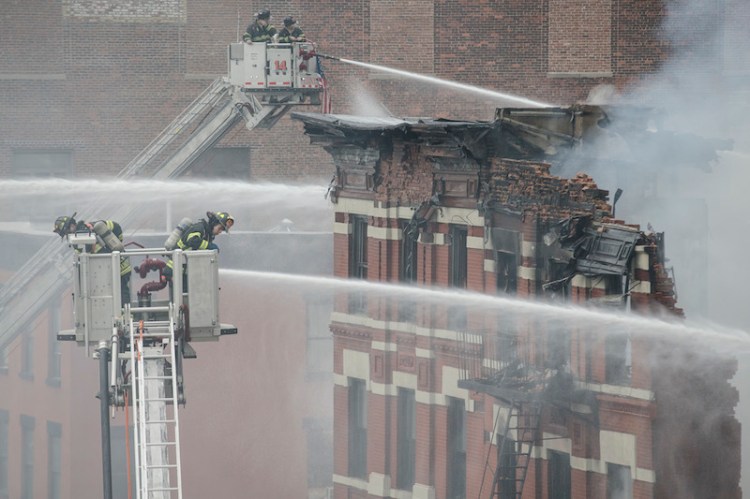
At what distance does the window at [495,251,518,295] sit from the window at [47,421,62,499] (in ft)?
59.9

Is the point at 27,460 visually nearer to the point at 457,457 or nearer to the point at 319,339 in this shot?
the point at 319,339

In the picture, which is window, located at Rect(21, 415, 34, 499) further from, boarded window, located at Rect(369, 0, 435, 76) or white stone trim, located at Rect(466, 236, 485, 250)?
white stone trim, located at Rect(466, 236, 485, 250)

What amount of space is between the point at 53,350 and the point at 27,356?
128 cm

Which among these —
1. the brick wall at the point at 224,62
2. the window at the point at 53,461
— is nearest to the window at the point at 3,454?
the window at the point at 53,461

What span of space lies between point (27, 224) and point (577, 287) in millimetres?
26746

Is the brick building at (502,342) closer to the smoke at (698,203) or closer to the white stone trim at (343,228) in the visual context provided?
the white stone trim at (343,228)

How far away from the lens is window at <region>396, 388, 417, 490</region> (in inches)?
1248

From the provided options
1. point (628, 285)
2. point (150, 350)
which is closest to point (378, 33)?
point (628, 285)

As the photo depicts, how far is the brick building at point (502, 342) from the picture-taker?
81.9ft

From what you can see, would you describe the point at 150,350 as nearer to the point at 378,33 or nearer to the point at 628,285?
the point at 628,285

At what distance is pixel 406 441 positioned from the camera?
31.8m

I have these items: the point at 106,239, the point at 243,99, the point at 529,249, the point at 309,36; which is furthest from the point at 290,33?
the point at 309,36

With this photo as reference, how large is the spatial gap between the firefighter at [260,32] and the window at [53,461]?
41.3ft

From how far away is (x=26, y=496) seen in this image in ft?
148
